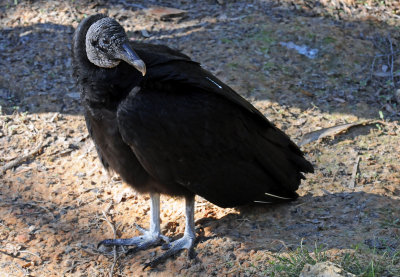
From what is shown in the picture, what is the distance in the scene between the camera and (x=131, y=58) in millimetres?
3305

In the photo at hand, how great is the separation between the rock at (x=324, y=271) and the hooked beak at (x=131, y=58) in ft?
4.99

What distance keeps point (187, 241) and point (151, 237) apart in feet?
1.06

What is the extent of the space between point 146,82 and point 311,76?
2879mm

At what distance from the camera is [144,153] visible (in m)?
3.33

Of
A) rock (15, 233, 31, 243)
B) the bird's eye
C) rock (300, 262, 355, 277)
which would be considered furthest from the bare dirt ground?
the bird's eye

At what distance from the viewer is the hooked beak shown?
3229mm

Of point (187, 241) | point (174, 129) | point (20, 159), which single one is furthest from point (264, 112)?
point (20, 159)

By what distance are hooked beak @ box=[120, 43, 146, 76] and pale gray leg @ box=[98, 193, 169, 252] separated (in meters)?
1.07

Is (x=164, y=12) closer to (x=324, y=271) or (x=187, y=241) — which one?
(x=187, y=241)

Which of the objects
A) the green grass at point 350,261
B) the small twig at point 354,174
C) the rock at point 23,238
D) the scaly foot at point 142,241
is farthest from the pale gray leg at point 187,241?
the small twig at point 354,174

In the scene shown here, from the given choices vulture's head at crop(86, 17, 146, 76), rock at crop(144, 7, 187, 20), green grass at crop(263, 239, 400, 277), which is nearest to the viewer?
green grass at crop(263, 239, 400, 277)

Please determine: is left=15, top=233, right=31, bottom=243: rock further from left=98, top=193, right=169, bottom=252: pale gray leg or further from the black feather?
the black feather

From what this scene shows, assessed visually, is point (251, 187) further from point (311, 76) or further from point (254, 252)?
point (311, 76)

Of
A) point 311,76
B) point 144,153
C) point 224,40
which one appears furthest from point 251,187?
point 224,40
